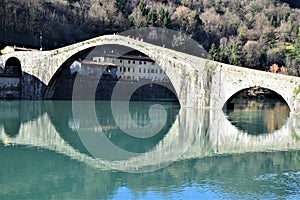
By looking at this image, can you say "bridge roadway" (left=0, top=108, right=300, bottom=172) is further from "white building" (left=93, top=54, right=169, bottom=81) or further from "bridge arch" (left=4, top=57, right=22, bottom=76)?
"white building" (left=93, top=54, right=169, bottom=81)

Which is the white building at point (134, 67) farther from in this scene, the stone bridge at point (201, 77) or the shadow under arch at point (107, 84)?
the stone bridge at point (201, 77)

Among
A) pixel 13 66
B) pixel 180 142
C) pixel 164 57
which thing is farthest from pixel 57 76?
pixel 180 142

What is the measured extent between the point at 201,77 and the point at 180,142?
13.2m

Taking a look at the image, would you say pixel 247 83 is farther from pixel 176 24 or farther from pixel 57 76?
pixel 176 24

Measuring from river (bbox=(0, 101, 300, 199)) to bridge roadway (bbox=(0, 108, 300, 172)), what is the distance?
3cm

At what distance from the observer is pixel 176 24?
70125 mm

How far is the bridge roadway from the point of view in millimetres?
12422

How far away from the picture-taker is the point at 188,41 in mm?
62344

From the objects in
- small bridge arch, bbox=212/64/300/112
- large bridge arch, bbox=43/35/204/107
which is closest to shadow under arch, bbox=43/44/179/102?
large bridge arch, bbox=43/35/204/107

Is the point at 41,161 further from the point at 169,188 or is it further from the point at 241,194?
the point at 241,194

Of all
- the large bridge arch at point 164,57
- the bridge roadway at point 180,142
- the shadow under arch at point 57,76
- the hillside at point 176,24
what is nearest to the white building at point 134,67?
the hillside at point 176,24

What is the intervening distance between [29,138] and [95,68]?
30580 millimetres

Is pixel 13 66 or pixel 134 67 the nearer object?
pixel 13 66

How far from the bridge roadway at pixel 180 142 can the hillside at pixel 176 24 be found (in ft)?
94.7
